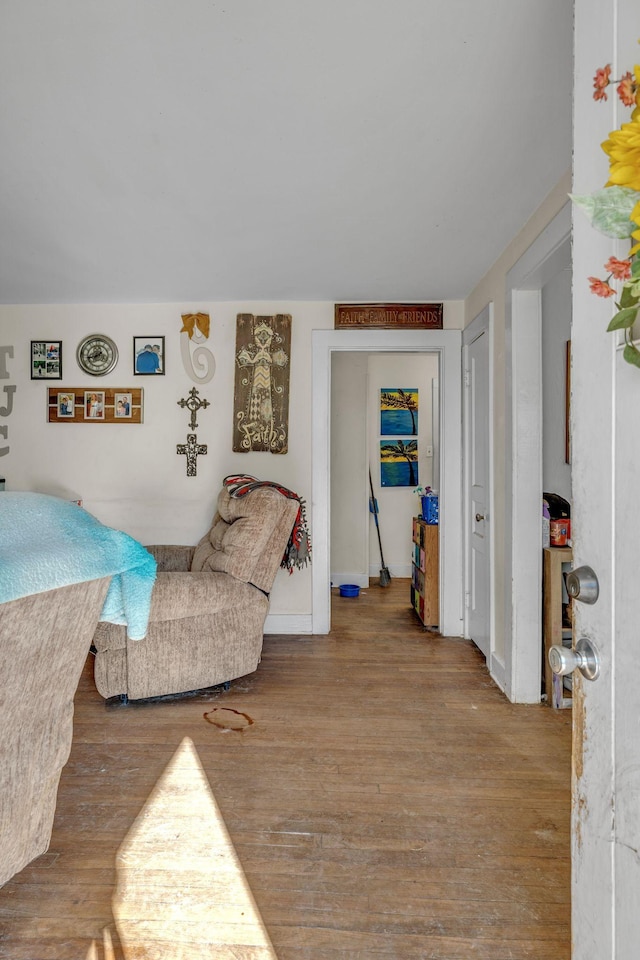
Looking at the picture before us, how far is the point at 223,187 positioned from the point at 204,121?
1.49 feet

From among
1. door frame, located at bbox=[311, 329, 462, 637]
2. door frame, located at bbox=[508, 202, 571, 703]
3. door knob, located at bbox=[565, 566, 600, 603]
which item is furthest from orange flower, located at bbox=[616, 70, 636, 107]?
door frame, located at bbox=[311, 329, 462, 637]

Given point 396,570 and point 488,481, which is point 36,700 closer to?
point 488,481

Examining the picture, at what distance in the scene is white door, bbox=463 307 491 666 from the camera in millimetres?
3293

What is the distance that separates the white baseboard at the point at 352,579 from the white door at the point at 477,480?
168 cm

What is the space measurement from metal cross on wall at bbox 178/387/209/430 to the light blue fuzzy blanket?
8.06 feet

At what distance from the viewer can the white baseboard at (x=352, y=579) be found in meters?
5.41

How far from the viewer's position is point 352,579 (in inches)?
213

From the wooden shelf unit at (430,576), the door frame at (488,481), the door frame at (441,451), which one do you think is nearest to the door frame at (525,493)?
the door frame at (488,481)

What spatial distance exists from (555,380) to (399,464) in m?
2.71

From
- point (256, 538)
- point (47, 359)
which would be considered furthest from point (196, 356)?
point (256, 538)

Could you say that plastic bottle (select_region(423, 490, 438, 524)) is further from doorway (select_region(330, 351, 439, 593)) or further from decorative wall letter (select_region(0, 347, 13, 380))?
decorative wall letter (select_region(0, 347, 13, 380))

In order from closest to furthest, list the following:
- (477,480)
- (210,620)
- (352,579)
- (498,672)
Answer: (210,620) → (498,672) → (477,480) → (352,579)

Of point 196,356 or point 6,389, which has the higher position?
point 196,356

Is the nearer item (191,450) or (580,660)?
(580,660)
